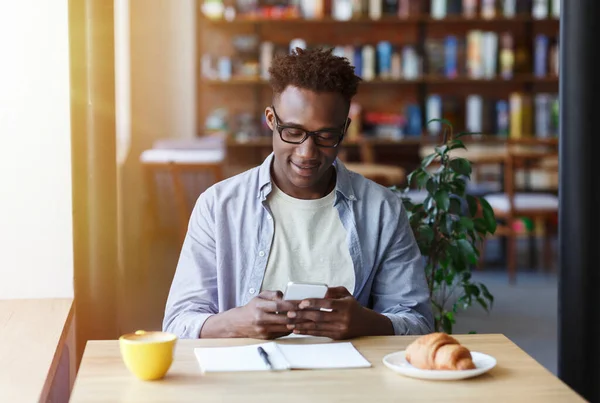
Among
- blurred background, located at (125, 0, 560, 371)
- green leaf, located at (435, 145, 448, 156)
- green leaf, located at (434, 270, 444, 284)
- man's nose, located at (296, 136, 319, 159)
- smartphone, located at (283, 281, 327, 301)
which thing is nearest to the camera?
smartphone, located at (283, 281, 327, 301)

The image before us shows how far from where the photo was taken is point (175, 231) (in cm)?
636

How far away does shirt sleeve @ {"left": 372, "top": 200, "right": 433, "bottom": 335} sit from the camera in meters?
1.91

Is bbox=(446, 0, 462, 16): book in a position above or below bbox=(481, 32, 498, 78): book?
above

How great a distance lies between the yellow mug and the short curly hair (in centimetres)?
72

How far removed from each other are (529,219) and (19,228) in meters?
4.68

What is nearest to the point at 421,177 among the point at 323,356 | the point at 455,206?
the point at 455,206

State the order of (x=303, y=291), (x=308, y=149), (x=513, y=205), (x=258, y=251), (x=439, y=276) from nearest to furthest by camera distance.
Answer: (x=303, y=291)
(x=308, y=149)
(x=258, y=251)
(x=439, y=276)
(x=513, y=205)

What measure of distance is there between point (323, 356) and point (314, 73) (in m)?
0.66

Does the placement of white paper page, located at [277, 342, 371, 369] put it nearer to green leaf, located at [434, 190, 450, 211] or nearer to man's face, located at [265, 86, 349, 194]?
man's face, located at [265, 86, 349, 194]

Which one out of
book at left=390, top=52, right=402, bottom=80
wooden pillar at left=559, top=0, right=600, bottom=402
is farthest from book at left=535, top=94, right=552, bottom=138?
wooden pillar at left=559, top=0, right=600, bottom=402

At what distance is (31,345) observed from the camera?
1.88m

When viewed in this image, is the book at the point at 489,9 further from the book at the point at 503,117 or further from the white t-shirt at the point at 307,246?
the white t-shirt at the point at 307,246

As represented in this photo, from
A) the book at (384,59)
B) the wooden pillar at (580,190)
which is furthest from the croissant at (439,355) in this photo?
the book at (384,59)

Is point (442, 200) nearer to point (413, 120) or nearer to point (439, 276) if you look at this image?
point (439, 276)
